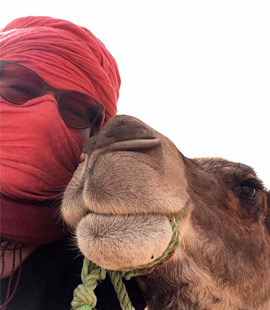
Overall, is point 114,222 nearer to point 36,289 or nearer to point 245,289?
point 36,289

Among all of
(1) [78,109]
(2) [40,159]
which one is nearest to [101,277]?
(2) [40,159]

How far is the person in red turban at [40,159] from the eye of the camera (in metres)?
1.95

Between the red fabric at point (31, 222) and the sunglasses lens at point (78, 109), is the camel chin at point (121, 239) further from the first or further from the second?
the sunglasses lens at point (78, 109)

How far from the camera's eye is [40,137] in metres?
2.07

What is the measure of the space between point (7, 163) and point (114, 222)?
30.4 inches

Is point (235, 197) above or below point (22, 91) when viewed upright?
below

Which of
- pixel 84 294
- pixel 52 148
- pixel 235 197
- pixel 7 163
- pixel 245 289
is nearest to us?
pixel 84 294

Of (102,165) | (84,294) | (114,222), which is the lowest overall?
(84,294)

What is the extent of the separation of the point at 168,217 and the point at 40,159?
0.82 metres

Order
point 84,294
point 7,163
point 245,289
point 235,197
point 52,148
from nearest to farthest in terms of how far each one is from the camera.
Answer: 1. point 84,294
2. point 7,163
3. point 52,148
4. point 245,289
5. point 235,197

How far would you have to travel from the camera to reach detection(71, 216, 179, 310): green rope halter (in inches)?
63.6

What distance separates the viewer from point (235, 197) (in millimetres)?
2531

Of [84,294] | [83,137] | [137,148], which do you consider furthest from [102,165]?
[83,137]

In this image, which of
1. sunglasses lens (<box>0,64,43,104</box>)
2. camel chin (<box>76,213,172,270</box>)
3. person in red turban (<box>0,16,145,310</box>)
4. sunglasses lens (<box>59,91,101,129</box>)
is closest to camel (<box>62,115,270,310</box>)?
camel chin (<box>76,213,172,270</box>)
